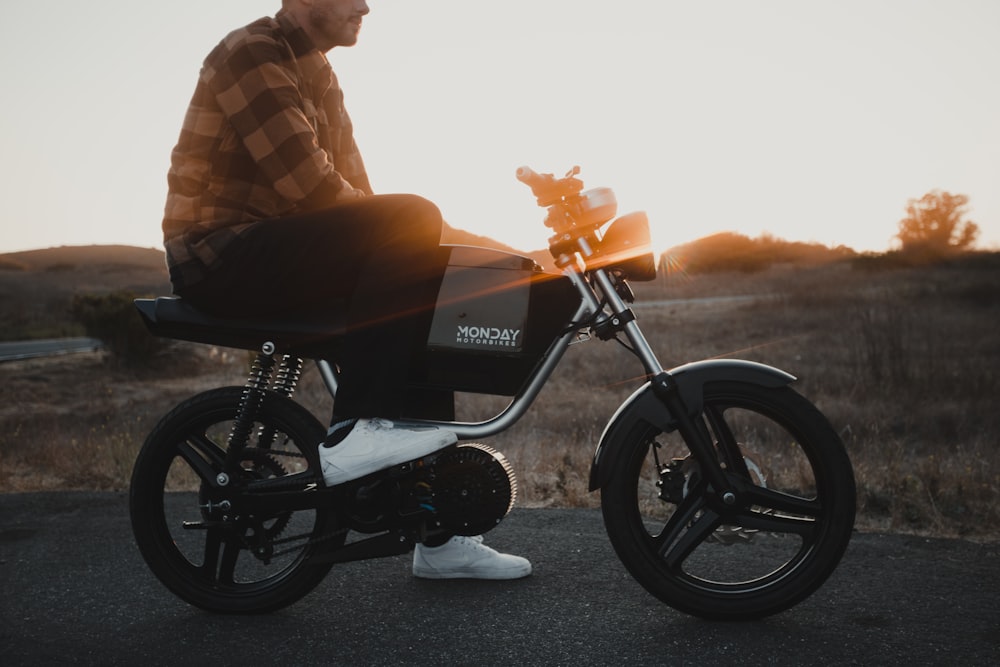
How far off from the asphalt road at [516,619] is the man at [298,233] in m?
0.61

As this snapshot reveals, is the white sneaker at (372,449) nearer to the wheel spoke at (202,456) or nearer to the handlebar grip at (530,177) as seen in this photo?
the wheel spoke at (202,456)

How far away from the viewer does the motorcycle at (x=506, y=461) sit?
112 inches

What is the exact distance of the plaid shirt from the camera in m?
2.86

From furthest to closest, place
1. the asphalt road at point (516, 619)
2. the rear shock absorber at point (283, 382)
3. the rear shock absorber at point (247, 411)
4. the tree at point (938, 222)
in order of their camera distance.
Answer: the tree at point (938, 222) < the rear shock absorber at point (283, 382) < the rear shock absorber at point (247, 411) < the asphalt road at point (516, 619)

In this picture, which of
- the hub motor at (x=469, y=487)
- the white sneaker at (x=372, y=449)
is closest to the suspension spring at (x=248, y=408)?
the white sneaker at (x=372, y=449)

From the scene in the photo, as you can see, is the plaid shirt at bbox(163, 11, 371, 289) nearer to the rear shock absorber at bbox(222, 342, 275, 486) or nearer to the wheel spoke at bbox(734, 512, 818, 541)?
the rear shock absorber at bbox(222, 342, 275, 486)

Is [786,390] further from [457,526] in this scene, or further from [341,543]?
[341,543]

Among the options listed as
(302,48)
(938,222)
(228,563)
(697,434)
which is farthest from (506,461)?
(938,222)

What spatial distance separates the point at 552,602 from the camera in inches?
120

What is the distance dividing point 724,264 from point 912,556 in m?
48.1

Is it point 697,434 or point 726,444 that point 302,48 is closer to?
point 697,434

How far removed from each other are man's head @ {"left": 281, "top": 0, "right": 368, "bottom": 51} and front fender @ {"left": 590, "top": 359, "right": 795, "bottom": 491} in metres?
1.80

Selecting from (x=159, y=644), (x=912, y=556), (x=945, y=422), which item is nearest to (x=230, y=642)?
(x=159, y=644)

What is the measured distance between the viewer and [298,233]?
2900 mm
